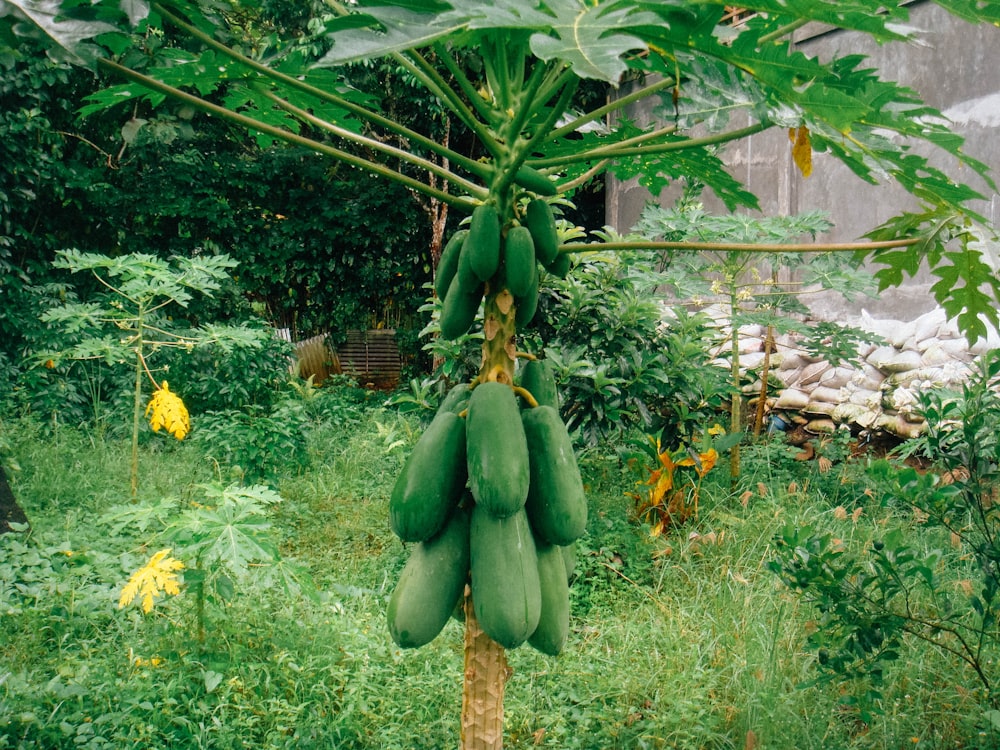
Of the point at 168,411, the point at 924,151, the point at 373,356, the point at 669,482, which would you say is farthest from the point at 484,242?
the point at 373,356

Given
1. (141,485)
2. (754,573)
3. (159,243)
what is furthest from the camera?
(159,243)

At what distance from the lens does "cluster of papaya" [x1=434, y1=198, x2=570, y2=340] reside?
3.70 ft

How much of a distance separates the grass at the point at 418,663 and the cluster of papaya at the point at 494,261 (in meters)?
1.52

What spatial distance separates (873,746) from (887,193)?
4.01 metres

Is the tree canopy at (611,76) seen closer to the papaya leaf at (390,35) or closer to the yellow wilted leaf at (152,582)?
the papaya leaf at (390,35)

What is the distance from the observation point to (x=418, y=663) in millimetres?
2672

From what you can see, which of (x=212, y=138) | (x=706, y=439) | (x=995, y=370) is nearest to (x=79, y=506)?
(x=706, y=439)

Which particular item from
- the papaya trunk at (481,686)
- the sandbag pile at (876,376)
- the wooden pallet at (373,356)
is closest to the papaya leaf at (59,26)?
the papaya trunk at (481,686)

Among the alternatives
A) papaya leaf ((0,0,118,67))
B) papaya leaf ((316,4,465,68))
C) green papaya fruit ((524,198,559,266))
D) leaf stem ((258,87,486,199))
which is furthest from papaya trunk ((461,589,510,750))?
papaya leaf ((0,0,118,67))

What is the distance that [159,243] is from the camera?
25.0 ft

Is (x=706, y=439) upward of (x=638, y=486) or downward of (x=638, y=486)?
upward

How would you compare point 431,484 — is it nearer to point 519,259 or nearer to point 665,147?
point 519,259

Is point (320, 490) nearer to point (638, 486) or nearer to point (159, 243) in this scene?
point (638, 486)

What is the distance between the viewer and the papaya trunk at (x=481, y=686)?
45.9 inches
